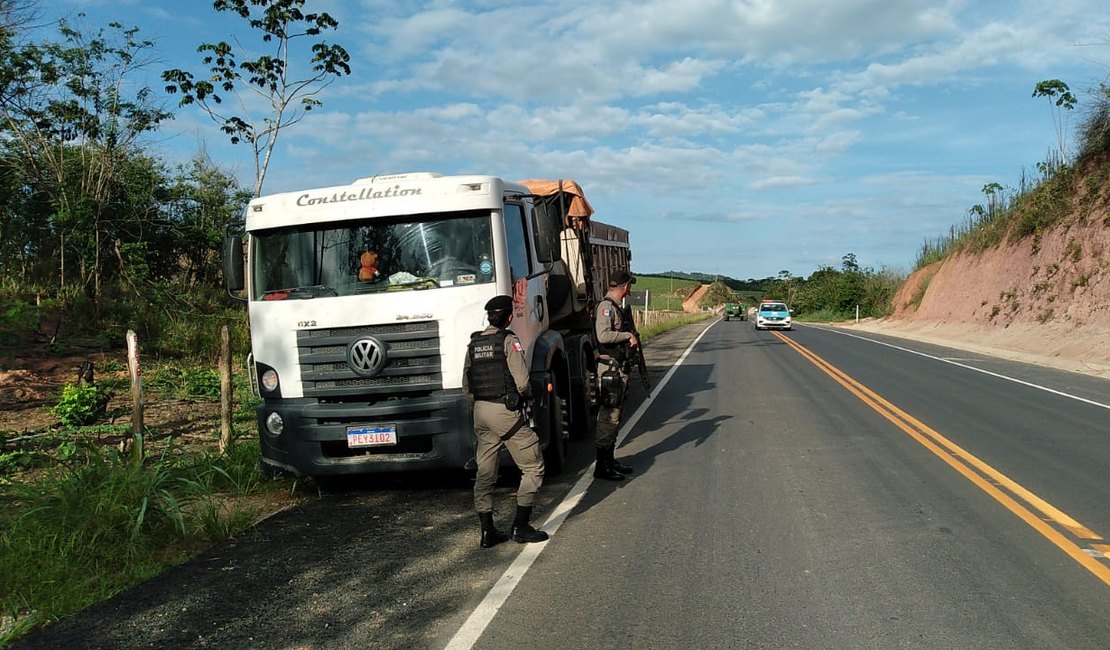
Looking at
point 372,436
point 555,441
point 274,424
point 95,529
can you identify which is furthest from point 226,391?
point 555,441

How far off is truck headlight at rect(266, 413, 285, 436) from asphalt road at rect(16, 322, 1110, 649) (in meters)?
0.74

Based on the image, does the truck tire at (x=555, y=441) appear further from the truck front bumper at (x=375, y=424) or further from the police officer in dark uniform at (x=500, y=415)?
the police officer in dark uniform at (x=500, y=415)

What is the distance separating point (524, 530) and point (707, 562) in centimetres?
131

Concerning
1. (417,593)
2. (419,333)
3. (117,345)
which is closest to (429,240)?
(419,333)

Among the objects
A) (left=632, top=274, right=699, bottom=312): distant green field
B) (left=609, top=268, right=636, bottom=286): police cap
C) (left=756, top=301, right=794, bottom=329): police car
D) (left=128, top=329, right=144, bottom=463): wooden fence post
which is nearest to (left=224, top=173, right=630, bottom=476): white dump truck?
(left=609, top=268, right=636, bottom=286): police cap

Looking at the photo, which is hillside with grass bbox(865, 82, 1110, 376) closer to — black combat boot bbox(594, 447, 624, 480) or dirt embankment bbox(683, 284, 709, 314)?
black combat boot bbox(594, 447, 624, 480)

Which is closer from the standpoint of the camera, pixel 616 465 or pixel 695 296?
pixel 616 465

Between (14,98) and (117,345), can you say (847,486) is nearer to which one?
(117,345)

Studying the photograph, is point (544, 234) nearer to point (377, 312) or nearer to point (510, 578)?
point (377, 312)

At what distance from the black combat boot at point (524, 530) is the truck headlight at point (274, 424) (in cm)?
239

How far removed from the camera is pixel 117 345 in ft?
57.0

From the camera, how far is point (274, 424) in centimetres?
673

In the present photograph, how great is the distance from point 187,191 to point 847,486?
22439 millimetres

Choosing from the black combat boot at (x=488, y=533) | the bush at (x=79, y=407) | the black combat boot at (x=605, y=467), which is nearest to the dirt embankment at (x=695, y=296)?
the bush at (x=79, y=407)
